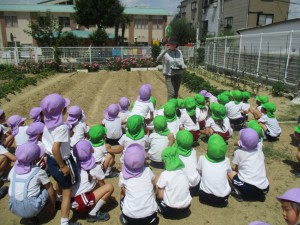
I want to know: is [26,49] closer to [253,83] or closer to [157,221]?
[253,83]

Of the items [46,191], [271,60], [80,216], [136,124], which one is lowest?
[80,216]

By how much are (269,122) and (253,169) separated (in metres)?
2.31

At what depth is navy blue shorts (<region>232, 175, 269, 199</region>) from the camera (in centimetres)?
346

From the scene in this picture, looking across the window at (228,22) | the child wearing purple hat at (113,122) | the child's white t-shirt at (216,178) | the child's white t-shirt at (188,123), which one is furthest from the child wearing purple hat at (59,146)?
the window at (228,22)

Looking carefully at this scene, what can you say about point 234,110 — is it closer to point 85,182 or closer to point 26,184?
point 85,182

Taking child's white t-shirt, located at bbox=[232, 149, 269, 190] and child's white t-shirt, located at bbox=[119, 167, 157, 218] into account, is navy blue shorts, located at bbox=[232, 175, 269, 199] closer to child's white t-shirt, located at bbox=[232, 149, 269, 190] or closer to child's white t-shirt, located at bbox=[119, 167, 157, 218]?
child's white t-shirt, located at bbox=[232, 149, 269, 190]

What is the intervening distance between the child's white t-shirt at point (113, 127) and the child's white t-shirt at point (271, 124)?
9.78 ft

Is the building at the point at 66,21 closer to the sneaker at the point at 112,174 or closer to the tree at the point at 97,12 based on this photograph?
the tree at the point at 97,12

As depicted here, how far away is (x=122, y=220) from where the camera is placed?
3215mm

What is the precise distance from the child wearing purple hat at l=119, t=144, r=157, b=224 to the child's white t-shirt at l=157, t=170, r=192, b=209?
196mm

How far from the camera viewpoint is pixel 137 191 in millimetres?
2875

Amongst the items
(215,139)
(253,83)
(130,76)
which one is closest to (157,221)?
(215,139)

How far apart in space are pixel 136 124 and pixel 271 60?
9.31m

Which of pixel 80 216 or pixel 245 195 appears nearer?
pixel 80 216
